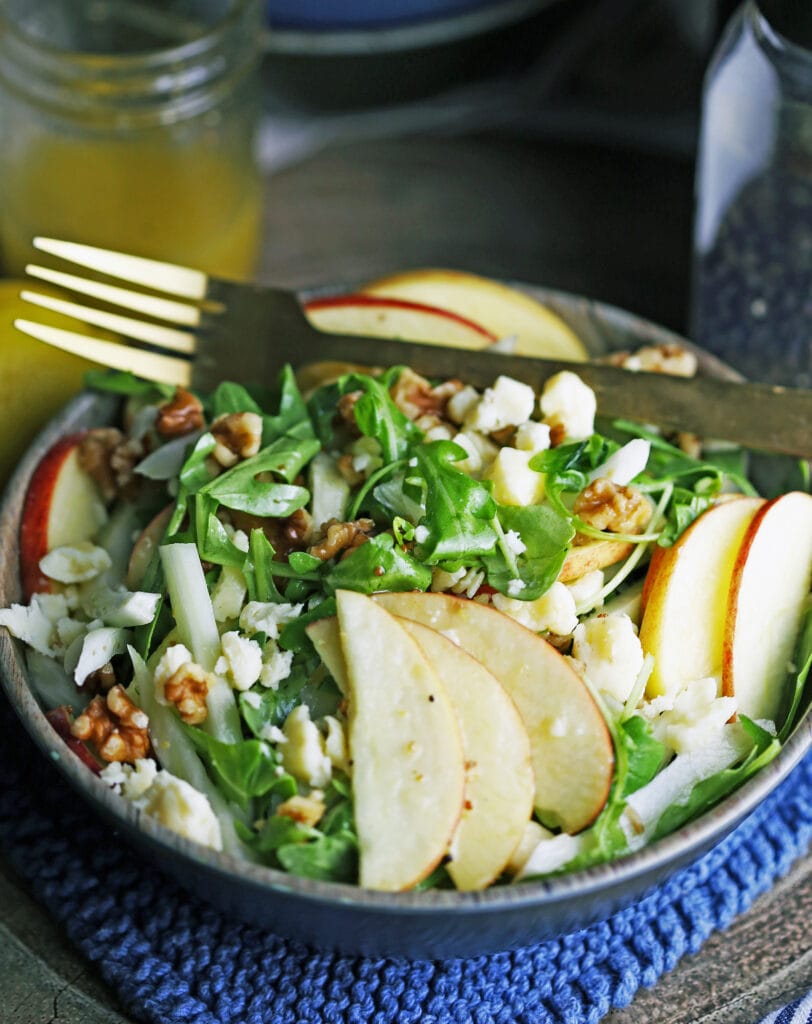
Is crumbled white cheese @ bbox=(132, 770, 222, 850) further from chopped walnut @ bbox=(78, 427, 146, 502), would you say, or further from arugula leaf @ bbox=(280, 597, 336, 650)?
chopped walnut @ bbox=(78, 427, 146, 502)

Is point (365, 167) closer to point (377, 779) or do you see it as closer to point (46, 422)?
point (46, 422)

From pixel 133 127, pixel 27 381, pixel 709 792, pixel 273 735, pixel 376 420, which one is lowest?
pixel 709 792

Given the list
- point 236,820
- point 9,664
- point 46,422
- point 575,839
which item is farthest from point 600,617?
point 46,422

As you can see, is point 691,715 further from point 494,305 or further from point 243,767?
point 494,305

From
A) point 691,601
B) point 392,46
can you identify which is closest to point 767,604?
point 691,601

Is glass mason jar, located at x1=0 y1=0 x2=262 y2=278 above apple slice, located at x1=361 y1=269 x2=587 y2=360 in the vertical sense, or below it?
above

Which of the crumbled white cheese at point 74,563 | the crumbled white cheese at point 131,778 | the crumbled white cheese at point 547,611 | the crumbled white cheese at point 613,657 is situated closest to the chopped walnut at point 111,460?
the crumbled white cheese at point 74,563

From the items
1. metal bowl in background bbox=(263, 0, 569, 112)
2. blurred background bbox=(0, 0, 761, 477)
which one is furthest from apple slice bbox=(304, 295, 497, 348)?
metal bowl in background bbox=(263, 0, 569, 112)

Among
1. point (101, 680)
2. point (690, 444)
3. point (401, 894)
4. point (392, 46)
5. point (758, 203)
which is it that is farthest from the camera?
point (392, 46)
